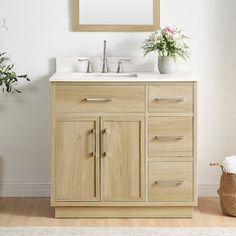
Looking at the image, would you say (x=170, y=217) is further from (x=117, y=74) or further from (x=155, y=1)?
(x=155, y=1)

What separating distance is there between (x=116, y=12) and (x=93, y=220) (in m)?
1.44

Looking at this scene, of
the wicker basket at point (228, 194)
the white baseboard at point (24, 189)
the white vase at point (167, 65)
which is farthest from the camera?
the white baseboard at point (24, 189)

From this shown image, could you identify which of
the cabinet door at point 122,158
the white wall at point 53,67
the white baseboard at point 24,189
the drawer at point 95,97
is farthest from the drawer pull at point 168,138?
the white baseboard at point 24,189

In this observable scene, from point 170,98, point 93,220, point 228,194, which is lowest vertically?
point 93,220

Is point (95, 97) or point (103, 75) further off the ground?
point (103, 75)

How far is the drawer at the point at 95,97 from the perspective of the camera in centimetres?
432

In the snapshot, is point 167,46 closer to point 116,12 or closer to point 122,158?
point 116,12

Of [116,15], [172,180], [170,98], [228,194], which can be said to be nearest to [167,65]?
[170,98]

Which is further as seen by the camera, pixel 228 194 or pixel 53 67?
pixel 53 67

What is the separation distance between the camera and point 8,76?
4.72 meters

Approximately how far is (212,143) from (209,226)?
0.88m

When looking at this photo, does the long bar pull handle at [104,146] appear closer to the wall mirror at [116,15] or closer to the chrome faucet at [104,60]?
the chrome faucet at [104,60]

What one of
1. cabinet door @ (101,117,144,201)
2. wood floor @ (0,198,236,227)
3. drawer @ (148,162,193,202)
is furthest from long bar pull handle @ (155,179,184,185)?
wood floor @ (0,198,236,227)

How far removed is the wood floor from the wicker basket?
0.05 m
